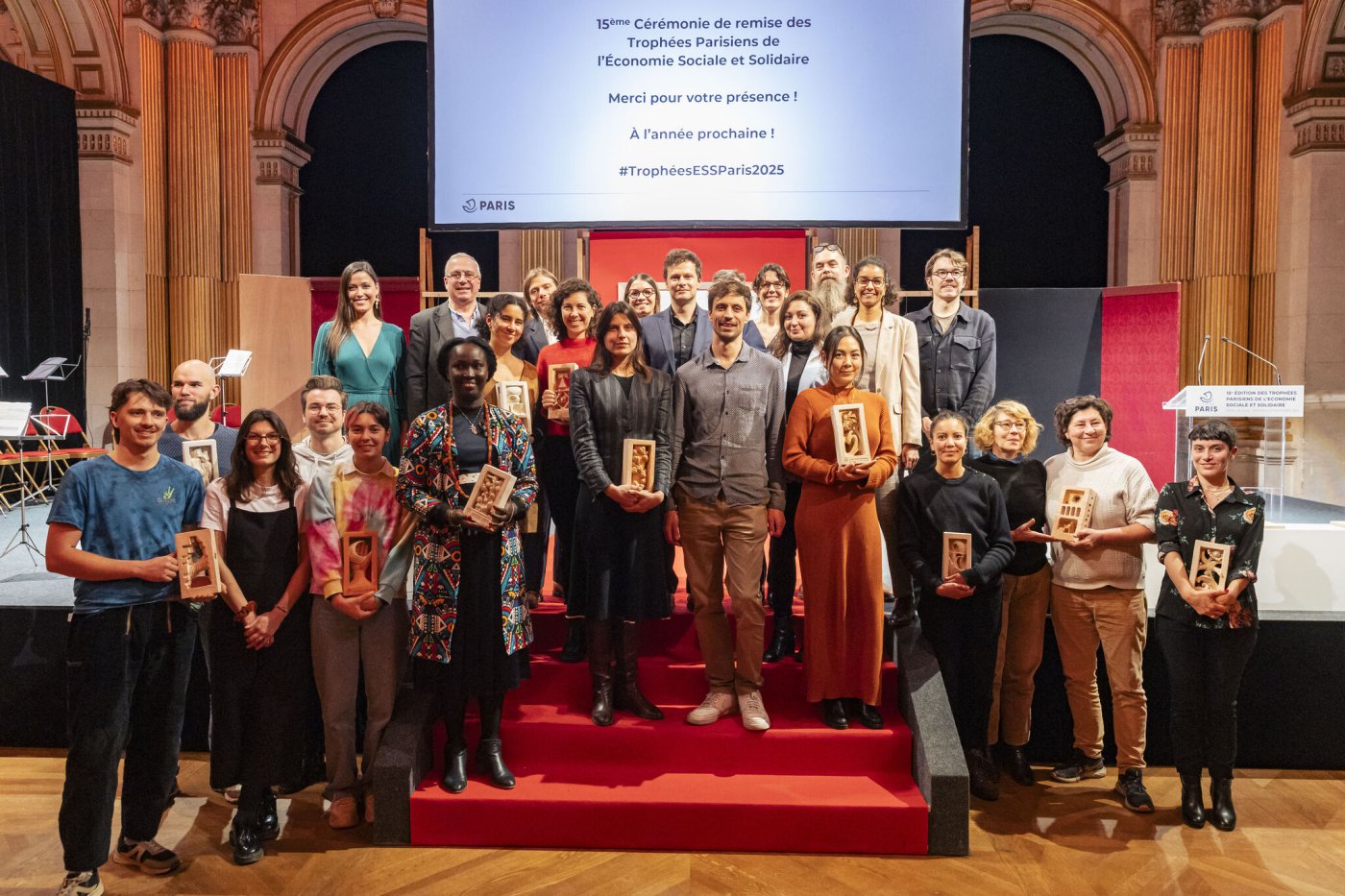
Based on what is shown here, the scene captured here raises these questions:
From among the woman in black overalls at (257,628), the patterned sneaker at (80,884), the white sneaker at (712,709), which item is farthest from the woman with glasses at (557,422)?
the patterned sneaker at (80,884)

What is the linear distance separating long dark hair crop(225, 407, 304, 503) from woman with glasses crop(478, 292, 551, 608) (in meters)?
0.88

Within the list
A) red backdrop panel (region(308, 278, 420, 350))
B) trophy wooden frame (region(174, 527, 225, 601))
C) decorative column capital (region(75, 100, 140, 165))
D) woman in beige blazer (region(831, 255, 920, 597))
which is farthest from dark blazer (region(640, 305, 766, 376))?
decorative column capital (region(75, 100, 140, 165))

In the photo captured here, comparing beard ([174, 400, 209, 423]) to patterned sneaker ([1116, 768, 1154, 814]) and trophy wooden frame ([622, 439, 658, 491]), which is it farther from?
patterned sneaker ([1116, 768, 1154, 814])

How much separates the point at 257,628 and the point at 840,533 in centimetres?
217

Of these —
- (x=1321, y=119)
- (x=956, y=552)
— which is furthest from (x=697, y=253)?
(x=1321, y=119)

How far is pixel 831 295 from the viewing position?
4438mm

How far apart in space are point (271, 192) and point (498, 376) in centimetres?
910

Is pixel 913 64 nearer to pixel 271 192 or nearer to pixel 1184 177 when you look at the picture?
pixel 1184 177

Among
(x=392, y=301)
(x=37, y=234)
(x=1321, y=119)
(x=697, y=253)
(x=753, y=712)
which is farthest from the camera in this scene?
(x=37, y=234)

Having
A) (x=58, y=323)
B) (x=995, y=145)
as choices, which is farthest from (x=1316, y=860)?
(x=58, y=323)

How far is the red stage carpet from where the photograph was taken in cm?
351

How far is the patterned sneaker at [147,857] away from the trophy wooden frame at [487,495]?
1607mm

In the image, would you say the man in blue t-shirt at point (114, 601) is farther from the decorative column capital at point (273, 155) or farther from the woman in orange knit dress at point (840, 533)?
the decorative column capital at point (273, 155)

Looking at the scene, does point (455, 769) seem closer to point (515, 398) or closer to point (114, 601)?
point (114, 601)
